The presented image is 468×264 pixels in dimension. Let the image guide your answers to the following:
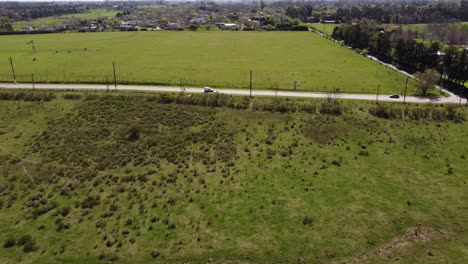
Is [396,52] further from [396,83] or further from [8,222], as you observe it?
[8,222]

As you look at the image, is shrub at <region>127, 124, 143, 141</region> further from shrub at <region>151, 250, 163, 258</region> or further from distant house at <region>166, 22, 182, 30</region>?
distant house at <region>166, 22, 182, 30</region>

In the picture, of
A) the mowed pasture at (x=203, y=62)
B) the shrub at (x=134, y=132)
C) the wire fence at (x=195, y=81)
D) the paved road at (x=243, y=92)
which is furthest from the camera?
the mowed pasture at (x=203, y=62)

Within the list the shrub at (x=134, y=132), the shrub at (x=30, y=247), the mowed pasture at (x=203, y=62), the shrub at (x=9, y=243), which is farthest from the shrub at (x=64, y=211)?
the mowed pasture at (x=203, y=62)

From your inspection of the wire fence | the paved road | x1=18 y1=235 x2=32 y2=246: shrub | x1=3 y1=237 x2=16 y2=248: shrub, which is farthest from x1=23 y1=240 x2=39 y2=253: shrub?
the wire fence

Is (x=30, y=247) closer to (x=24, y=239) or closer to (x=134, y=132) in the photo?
(x=24, y=239)

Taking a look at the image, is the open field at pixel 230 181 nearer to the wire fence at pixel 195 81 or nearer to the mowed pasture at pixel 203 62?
the wire fence at pixel 195 81

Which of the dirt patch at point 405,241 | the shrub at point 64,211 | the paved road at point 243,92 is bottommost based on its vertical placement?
the dirt patch at point 405,241

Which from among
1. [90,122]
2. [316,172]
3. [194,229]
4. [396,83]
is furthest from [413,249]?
[396,83]

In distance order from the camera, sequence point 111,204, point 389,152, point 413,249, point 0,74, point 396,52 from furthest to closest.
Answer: point 396,52 < point 0,74 < point 389,152 < point 111,204 < point 413,249
